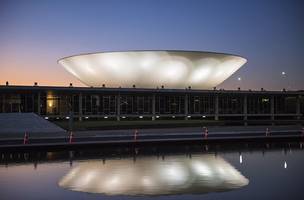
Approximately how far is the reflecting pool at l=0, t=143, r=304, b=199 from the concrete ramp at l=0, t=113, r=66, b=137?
1045 cm

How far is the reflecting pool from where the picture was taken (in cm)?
1102

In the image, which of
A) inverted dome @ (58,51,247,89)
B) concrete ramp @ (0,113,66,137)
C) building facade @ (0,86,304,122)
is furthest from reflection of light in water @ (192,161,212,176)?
inverted dome @ (58,51,247,89)

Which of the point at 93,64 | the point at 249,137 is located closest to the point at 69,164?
the point at 249,137

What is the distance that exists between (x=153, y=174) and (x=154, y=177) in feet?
1.87

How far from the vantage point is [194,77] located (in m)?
63.8

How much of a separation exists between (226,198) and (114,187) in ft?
9.44

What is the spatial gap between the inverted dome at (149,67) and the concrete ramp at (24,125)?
26.3 m

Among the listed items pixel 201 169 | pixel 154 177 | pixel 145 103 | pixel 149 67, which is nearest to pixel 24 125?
pixel 201 169

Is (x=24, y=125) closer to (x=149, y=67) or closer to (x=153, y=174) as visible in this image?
(x=153, y=174)

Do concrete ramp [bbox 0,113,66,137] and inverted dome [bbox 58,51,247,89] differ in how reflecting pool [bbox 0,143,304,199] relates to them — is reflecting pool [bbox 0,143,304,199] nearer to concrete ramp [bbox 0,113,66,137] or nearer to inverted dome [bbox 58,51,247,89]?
concrete ramp [bbox 0,113,66,137]

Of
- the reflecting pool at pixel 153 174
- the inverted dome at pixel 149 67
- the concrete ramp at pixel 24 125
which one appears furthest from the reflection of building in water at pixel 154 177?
the inverted dome at pixel 149 67

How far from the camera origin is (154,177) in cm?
1333

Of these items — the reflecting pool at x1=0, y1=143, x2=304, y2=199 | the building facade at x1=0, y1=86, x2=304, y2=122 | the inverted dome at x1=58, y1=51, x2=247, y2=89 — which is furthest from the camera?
the inverted dome at x1=58, y1=51, x2=247, y2=89

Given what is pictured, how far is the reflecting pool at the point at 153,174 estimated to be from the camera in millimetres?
11016
